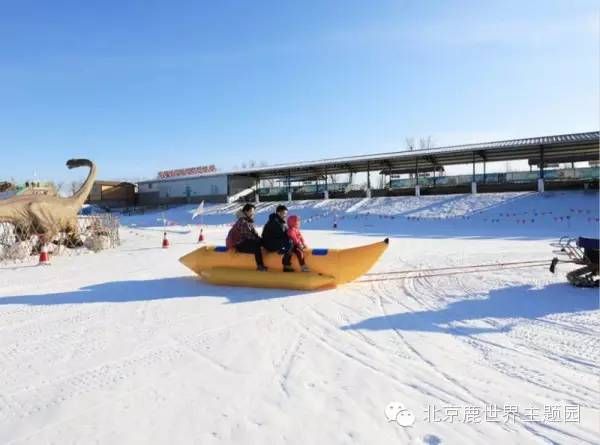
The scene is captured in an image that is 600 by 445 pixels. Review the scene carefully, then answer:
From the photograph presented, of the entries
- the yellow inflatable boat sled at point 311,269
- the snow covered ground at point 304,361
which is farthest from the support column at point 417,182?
the yellow inflatable boat sled at point 311,269

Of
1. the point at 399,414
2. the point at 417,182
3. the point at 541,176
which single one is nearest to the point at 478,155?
the point at 417,182

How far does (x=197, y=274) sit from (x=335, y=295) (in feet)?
10.5

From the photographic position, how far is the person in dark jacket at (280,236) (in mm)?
7617

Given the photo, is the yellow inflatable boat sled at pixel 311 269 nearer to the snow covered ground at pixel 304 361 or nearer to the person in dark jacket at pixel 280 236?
the person in dark jacket at pixel 280 236

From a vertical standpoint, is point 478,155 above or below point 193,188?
above

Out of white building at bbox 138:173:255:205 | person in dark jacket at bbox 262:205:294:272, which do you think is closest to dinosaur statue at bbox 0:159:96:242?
person in dark jacket at bbox 262:205:294:272

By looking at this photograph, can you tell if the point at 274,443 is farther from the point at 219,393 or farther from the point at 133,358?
the point at 133,358

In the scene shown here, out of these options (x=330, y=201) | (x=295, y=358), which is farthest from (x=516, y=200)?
(x=295, y=358)

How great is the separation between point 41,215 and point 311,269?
986cm

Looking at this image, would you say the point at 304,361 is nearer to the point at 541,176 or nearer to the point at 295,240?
the point at 295,240

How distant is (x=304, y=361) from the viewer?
14.3ft

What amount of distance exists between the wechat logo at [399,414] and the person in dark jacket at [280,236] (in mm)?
4385

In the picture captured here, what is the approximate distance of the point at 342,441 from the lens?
295 cm

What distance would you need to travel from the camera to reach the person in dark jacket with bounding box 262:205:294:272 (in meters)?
7.62
